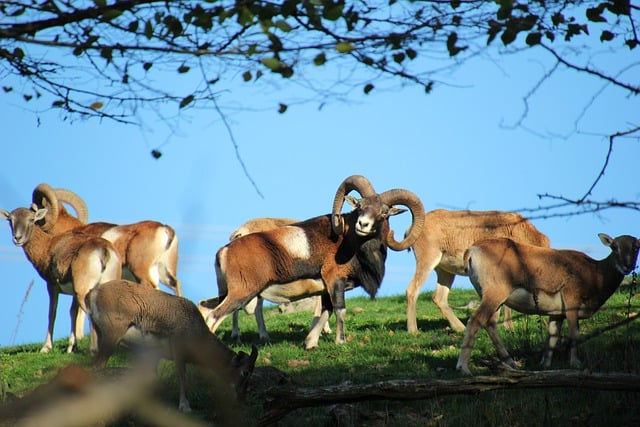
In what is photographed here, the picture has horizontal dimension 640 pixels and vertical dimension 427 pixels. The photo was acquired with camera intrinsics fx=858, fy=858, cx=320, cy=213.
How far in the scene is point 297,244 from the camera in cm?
1452

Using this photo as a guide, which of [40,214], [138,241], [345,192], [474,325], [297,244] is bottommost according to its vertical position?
[474,325]

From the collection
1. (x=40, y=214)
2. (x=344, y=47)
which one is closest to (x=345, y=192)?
(x=40, y=214)

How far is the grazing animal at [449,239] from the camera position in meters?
15.6

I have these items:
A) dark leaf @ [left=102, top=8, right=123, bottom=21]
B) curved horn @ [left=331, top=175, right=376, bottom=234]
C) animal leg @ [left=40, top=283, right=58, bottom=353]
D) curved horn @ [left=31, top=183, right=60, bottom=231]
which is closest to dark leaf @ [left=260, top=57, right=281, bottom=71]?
dark leaf @ [left=102, top=8, right=123, bottom=21]

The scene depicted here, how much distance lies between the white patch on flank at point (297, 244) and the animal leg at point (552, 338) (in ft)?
14.8

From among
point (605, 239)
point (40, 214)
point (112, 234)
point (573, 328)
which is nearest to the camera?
point (573, 328)

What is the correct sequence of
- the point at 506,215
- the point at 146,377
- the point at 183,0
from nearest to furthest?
the point at 146,377
the point at 183,0
the point at 506,215

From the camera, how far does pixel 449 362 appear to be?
11.6 metres

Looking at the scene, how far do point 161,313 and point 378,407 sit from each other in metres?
3.01

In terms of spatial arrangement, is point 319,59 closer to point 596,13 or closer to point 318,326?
point 596,13

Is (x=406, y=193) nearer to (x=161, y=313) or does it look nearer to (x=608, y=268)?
(x=608, y=268)

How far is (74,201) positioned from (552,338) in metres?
12.9

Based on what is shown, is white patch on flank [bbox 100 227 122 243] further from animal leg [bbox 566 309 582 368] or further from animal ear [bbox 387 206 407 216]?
animal leg [bbox 566 309 582 368]

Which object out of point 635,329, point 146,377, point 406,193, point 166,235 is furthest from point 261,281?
point 146,377
